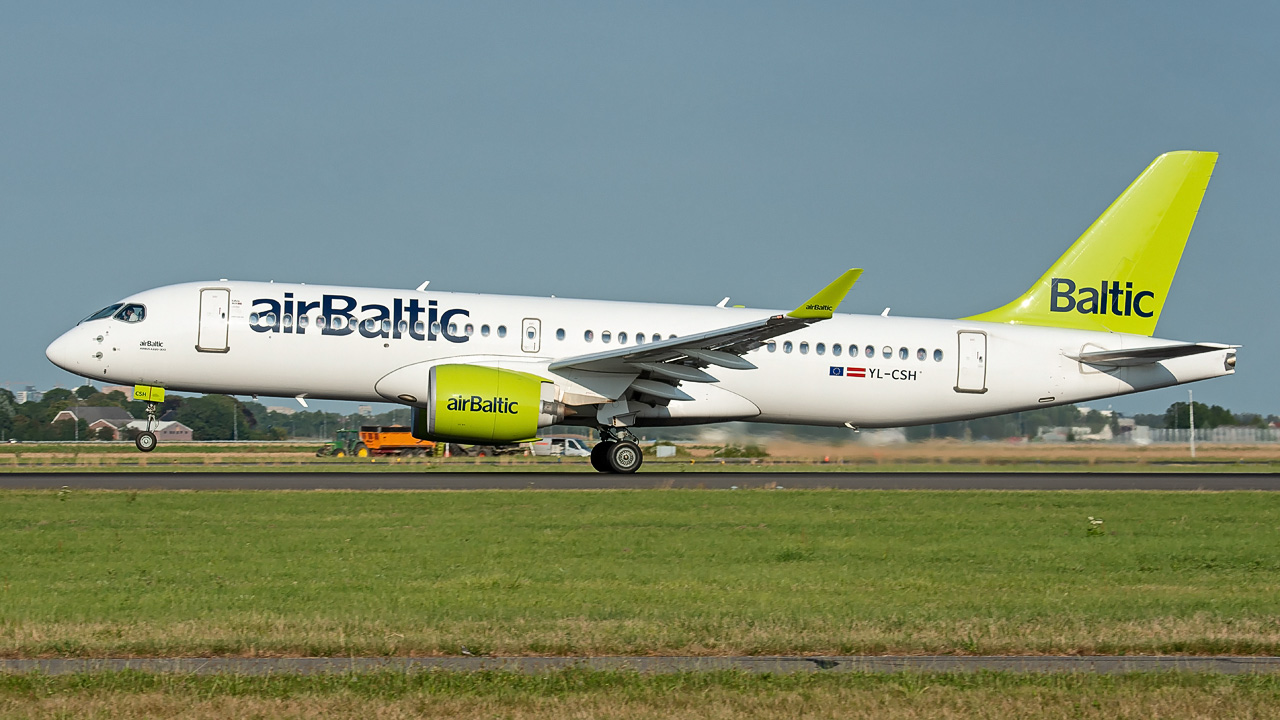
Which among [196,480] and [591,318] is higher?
[591,318]

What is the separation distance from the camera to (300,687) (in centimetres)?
746

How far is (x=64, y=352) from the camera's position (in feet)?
88.2

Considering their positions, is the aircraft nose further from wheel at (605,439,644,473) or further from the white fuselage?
wheel at (605,439,644,473)

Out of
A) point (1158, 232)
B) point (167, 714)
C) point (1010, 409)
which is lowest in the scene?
point (167, 714)

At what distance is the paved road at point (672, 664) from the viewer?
8.03 meters

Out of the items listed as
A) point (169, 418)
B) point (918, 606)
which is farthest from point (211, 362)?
point (169, 418)

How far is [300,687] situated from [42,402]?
307 feet

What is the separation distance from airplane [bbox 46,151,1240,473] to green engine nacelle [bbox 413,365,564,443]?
41mm

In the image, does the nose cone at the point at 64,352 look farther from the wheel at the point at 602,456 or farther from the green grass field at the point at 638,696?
the green grass field at the point at 638,696

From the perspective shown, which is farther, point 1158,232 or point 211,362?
point 1158,232

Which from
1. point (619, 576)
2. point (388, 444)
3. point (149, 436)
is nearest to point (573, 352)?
point (149, 436)

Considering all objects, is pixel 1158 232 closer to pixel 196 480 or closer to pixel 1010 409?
pixel 1010 409

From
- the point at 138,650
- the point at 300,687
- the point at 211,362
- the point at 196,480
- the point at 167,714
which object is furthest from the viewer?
the point at 211,362

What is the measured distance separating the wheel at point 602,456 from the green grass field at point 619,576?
7172 mm
